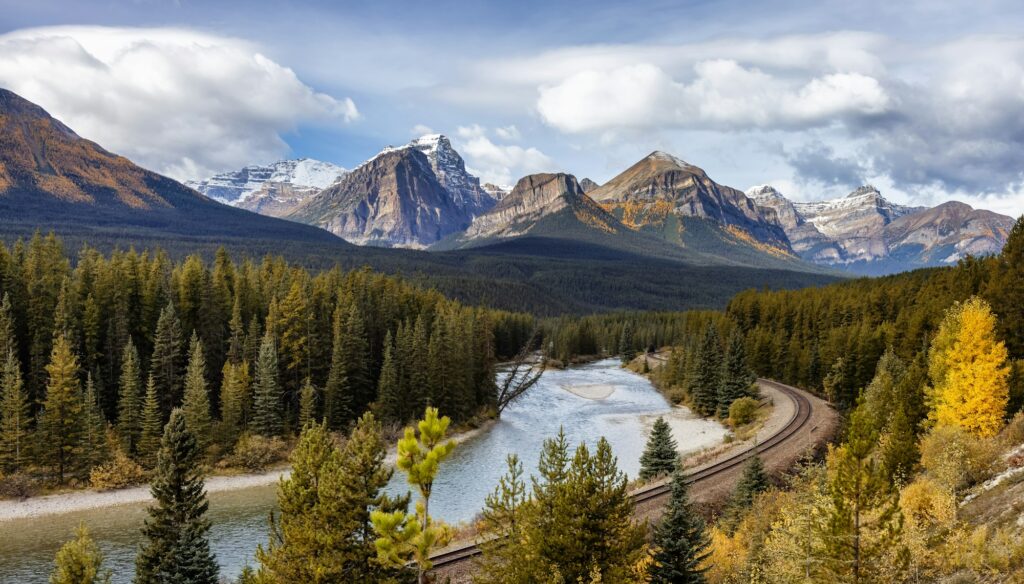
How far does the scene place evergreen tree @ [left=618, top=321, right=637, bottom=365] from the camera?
151250 mm

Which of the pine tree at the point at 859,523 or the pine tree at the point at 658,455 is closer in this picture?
the pine tree at the point at 859,523

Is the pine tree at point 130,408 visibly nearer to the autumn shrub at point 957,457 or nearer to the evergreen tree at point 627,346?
the autumn shrub at point 957,457

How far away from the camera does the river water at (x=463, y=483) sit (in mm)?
39094

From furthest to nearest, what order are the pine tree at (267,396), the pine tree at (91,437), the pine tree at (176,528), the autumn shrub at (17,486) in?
the pine tree at (267,396) < the pine tree at (91,437) < the autumn shrub at (17,486) < the pine tree at (176,528)

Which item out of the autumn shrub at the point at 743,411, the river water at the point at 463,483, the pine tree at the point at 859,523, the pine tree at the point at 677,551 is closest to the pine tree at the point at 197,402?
the river water at the point at 463,483

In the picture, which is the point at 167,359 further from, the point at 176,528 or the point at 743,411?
the point at 743,411

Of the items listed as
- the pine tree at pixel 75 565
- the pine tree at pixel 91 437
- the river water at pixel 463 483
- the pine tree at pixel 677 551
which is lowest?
the river water at pixel 463 483

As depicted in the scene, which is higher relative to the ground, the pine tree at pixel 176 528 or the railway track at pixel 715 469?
the pine tree at pixel 176 528

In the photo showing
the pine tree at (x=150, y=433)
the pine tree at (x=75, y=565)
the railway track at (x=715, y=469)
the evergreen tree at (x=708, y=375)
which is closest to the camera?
the pine tree at (x=75, y=565)

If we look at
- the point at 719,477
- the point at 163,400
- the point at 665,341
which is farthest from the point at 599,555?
the point at 665,341

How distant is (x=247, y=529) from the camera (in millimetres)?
43938

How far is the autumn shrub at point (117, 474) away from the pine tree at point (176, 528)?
93.2ft

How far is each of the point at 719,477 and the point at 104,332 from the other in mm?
59143

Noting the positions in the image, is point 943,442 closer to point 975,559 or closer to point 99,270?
point 975,559
